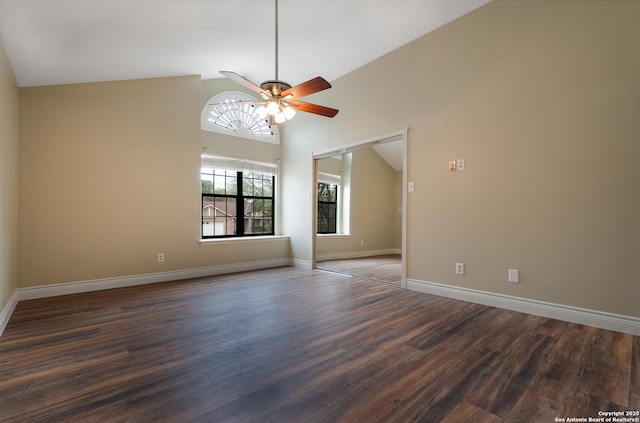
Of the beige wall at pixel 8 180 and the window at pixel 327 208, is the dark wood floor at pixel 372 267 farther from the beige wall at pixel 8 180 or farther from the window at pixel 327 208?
the beige wall at pixel 8 180

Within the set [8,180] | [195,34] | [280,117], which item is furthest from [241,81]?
[8,180]

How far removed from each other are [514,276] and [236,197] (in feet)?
14.7

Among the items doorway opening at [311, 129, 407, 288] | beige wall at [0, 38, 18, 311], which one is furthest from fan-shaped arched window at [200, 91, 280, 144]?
beige wall at [0, 38, 18, 311]

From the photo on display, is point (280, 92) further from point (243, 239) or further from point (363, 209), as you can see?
point (243, 239)

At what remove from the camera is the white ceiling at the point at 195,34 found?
101 inches

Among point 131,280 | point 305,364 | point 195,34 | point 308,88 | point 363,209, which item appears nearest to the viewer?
point 305,364

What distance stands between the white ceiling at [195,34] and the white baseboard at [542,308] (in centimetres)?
329

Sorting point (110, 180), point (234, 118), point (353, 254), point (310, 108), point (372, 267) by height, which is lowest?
point (372, 267)

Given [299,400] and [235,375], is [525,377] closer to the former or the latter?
[299,400]

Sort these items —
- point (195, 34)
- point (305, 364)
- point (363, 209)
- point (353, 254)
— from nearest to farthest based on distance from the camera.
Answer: point (305, 364) < point (195, 34) < point (363, 209) < point (353, 254)

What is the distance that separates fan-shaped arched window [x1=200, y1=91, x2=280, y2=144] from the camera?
17.1ft

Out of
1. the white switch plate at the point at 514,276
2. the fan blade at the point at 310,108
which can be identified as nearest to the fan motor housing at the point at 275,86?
the fan blade at the point at 310,108

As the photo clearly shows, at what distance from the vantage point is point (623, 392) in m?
1.71

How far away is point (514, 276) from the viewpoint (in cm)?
315
